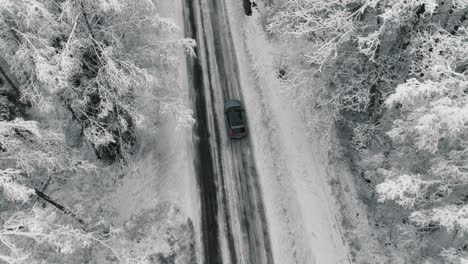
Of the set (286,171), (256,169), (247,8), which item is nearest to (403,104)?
(286,171)

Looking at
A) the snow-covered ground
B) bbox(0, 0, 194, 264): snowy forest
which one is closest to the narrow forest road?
the snow-covered ground

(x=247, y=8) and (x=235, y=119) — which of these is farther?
(x=247, y=8)

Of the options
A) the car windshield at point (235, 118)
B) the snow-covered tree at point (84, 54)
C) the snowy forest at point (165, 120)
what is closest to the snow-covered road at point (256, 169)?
the car windshield at point (235, 118)

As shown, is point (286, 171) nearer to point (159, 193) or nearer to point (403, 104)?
point (159, 193)

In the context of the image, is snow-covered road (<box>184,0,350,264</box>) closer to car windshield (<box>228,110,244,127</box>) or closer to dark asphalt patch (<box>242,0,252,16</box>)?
car windshield (<box>228,110,244,127</box>)

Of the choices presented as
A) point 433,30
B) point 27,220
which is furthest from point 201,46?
point 27,220

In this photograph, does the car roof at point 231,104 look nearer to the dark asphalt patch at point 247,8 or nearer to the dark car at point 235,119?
the dark car at point 235,119

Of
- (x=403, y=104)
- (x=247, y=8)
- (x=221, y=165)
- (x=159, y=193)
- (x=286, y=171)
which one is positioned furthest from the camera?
(x=247, y=8)
